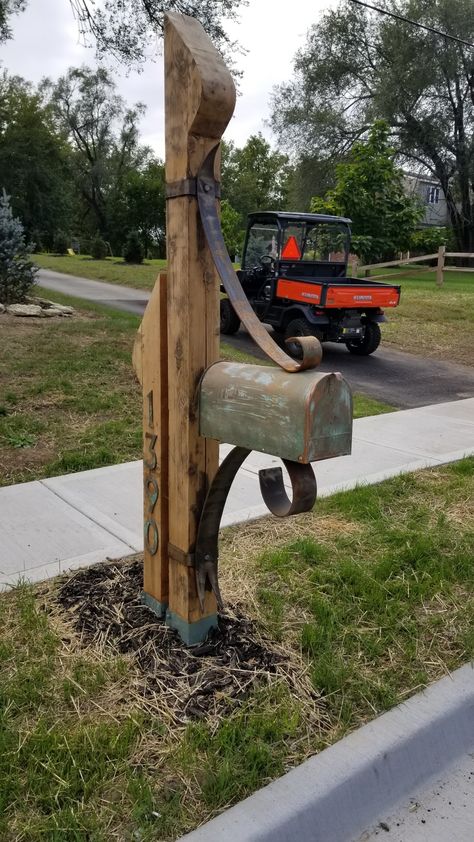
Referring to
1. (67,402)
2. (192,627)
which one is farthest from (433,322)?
(192,627)

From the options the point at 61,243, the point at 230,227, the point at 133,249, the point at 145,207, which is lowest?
the point at 133,249

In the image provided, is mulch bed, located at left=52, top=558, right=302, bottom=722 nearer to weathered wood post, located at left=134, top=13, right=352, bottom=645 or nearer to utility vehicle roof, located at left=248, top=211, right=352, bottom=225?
weathered wood post, located at left=134, top=13, right=352, bottom=645

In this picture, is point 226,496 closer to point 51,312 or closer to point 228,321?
point 228,321

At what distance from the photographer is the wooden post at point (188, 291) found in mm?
2033

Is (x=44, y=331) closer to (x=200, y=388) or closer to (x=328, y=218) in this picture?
(x=328, y=218)

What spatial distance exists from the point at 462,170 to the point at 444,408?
26.8 m

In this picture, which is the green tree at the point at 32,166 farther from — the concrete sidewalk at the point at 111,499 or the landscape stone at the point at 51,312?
the concrete sidewalk at the point at 111,499

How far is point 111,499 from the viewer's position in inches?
160

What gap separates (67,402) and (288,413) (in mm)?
4577

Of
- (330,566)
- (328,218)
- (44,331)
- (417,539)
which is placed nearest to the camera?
(330,566)

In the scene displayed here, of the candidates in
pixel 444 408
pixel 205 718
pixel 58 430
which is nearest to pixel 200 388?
pixel 205 718

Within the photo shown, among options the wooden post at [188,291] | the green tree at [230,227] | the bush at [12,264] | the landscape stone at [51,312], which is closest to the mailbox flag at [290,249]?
the landscape stone at [51,312]

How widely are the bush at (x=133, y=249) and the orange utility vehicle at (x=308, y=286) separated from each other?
62.6 feet

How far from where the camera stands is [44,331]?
31.0 ft
